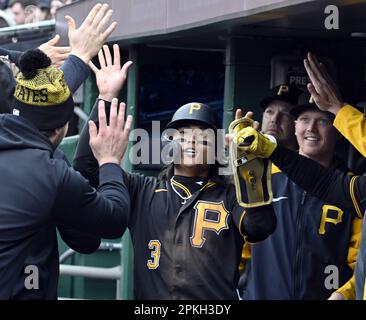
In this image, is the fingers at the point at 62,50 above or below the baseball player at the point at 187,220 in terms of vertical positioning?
above

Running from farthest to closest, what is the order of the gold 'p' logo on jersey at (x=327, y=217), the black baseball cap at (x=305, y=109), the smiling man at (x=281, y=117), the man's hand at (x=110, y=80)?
1. the smiling man at (x=281, y=117)
2. the black baseball cap at (x=305, y=109)
3. the gold 'p' logo on jersey at (x=327, y=217)
4. the man's hand at (x=110, y=80)

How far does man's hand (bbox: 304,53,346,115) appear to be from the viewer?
4.60 meters

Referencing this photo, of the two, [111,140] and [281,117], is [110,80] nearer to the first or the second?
[111,140]

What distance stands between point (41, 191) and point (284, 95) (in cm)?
220

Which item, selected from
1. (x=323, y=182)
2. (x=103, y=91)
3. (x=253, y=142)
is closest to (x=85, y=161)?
(x=103, y=91)

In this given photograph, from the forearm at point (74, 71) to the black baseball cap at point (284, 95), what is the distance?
1.49 meters

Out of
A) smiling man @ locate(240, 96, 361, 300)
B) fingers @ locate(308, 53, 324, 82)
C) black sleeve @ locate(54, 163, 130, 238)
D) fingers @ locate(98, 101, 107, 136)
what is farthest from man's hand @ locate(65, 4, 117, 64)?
smiling man @ locate(240, 96, 361, 300)

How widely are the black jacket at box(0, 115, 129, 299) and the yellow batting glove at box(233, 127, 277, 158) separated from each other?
0.72 m

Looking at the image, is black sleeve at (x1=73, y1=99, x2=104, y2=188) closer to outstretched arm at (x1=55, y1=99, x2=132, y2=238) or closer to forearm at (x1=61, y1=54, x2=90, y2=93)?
forearm at (x1=61, y1=54, x2=90, y2=93)

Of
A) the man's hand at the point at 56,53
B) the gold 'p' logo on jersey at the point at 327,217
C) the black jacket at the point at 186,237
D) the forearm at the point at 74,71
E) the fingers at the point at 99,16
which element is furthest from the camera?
the gold 'p' logo on jersey at the point at 327,217

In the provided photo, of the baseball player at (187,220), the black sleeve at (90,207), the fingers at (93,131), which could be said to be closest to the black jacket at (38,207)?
the black sleeve at (90,207)

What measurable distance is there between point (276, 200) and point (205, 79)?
7.22ft

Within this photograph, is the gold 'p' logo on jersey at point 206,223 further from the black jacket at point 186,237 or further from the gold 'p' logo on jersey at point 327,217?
the gold 'p' logo on jersey at point 327,217

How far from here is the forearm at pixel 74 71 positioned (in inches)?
156
